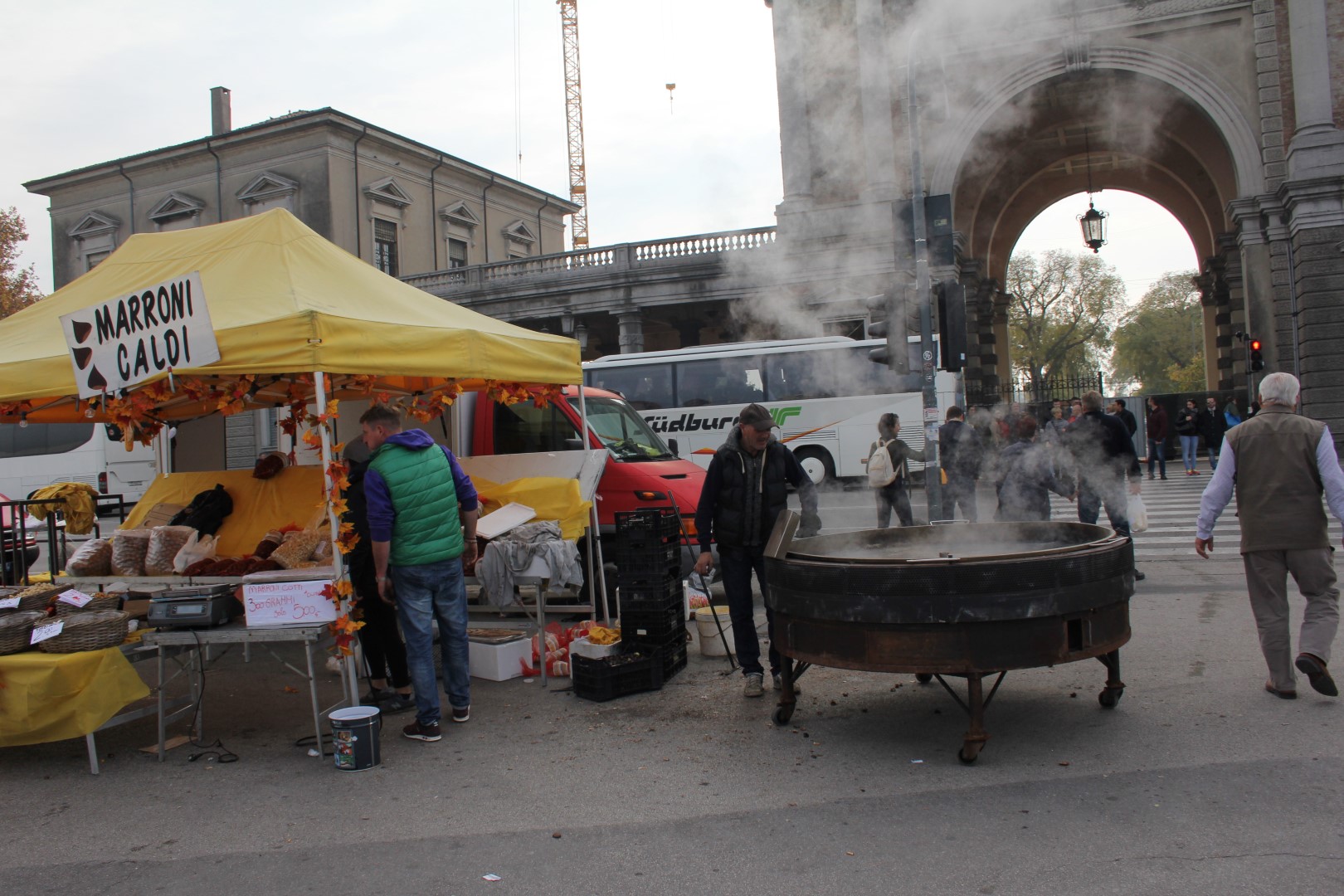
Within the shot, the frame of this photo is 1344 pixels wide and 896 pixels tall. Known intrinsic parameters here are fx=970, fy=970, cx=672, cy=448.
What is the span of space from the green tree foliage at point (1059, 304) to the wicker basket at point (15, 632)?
203 ft

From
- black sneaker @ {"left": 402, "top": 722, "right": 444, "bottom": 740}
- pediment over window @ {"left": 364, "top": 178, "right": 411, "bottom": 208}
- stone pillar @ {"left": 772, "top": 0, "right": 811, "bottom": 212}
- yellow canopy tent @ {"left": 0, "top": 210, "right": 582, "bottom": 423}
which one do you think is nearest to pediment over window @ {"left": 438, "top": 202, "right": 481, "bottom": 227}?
pediment over window @ {"left": 364, "top": 178, "right": 411, "bottom": 208}

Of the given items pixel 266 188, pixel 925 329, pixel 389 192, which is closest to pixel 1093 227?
pixel 925 329

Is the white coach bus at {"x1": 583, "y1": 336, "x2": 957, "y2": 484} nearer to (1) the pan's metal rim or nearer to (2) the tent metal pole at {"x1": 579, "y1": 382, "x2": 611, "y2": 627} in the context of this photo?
(2) the tent metal pole at {"x1": 579, "y1": 382, "x2": 611, "y2": 627}

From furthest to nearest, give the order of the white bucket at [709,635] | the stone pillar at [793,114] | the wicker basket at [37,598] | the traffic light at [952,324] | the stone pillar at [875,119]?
1. the stone pillar at [793,114]
2. the stone pillar at [875,119]
3. the traffic light at [952,324]
4. the white bucket at [709,635]
5. the wicker basket at [37,598]

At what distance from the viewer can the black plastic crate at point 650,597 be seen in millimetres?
6453

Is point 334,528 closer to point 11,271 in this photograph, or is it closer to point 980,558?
point 980,558

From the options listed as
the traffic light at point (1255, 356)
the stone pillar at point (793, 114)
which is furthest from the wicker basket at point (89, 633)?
the traffic light at point (1255, 356)

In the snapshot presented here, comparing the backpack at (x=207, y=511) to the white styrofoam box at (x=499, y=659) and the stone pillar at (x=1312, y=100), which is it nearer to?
the white styrofoam box at (x=499, y=659)

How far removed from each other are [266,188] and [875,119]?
77.8 ft

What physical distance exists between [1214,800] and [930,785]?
3.75 feet

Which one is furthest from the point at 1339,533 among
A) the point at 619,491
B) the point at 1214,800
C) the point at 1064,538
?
the point at 1214,800

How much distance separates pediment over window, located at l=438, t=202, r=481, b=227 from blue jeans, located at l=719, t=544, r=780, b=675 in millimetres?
36524

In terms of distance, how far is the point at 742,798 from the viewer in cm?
434

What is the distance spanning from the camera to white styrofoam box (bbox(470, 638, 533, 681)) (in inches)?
267
